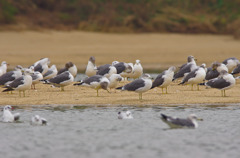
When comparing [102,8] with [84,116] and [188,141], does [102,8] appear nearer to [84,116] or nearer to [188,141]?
[84,116]

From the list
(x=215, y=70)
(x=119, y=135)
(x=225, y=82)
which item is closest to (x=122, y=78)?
(x=225, y=82)

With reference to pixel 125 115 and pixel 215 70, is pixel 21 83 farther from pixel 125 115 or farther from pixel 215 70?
pixel 215 70

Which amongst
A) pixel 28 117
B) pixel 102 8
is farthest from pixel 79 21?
pixel 28 117

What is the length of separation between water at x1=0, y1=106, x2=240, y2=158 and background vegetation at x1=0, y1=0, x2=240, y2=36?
906 inches

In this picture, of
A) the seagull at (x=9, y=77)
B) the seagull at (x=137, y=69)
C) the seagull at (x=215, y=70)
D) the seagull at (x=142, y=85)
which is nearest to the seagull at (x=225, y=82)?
the seagull at (x=142, y=85)

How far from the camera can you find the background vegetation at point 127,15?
38469mm

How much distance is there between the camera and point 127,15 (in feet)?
131

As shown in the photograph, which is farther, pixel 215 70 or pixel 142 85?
pixel 215 70

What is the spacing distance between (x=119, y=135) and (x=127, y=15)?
2799 centimetres

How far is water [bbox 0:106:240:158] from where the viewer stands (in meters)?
11.0

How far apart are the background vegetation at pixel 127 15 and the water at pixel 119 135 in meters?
23.0

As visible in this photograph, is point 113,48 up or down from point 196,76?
up

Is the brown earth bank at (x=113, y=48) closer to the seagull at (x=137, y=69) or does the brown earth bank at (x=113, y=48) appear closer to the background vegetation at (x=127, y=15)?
the background vegetation at (x=127, y=15)

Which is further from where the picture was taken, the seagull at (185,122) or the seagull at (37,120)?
the seagull at (37,120)
